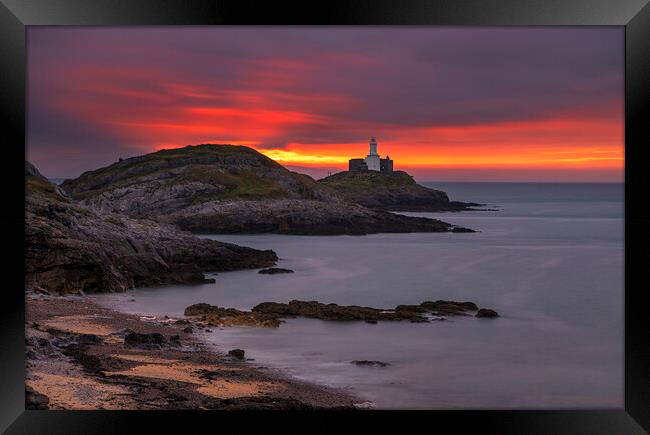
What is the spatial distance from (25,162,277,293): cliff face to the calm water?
67 centimetres

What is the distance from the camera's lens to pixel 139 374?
9.34 metres

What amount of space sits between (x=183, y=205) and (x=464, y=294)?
74.2 ft

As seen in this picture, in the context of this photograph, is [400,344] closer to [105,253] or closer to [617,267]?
[105,253]

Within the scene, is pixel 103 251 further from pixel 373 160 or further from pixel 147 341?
pixel 373 160

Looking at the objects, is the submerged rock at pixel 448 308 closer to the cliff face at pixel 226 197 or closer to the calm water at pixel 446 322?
the calm water at pixel 446 322

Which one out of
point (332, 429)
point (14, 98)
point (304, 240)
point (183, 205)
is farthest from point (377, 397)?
point (183, 205)

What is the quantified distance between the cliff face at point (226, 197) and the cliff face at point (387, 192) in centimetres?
1002

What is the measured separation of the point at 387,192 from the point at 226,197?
2022cm

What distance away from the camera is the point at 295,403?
859 cm

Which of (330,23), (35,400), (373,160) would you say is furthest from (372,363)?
(373,160)

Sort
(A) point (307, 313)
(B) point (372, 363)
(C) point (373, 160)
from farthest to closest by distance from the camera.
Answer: (C) point (373, 160)
(A) point (307, 313)
(B) point (372, 363)

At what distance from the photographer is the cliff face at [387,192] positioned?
57.2m

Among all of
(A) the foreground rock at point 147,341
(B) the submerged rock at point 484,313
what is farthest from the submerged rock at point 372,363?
(B) the submerged rock at point 484,313

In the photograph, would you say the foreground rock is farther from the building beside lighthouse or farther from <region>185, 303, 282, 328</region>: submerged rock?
the building beside lighthouse
